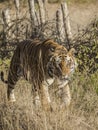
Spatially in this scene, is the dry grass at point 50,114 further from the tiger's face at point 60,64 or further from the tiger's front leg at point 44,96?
the tiger's face at point 60,64

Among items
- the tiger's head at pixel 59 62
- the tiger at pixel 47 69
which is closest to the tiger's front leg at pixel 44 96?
the tiger at pixel 47 69

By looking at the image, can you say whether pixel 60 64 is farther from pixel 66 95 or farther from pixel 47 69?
pixel 66 95

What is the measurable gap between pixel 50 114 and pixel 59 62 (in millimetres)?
740

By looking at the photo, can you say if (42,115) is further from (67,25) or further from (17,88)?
(67,25)

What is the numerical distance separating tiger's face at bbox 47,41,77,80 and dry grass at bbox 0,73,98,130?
0.27 meters

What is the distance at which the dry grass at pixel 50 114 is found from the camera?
455cm

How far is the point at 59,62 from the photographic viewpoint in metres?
5.19

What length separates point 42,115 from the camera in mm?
4660

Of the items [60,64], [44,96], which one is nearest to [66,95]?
[44,96]

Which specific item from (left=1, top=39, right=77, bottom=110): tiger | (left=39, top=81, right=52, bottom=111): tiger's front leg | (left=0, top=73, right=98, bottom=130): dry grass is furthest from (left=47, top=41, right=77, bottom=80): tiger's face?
(left=0, top=73, right=98, bottom=130): dry grass

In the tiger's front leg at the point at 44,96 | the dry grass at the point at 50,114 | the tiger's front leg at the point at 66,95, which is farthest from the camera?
the tiger's front leg at the point at 66,95

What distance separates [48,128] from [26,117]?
0.39 metres

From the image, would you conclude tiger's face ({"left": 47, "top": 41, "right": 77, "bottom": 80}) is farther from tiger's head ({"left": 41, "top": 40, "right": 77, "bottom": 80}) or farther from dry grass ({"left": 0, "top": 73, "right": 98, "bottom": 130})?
dry grass ({"left": 0, "top": 73, "right": 98, "bottom": 130})

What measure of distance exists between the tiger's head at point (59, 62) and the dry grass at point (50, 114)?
10.9 inches
